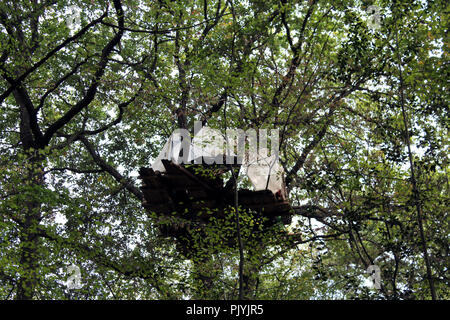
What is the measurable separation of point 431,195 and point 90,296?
23.8 feet

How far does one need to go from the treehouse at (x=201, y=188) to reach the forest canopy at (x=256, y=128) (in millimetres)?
248

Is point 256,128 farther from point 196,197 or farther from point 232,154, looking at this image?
point 196,197

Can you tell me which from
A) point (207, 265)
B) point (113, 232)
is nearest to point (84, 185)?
point (113, 232)

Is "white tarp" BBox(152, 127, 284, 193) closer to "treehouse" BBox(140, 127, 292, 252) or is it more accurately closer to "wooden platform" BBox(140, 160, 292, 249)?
"treehouse" BBox(140, 127, 292, 252)

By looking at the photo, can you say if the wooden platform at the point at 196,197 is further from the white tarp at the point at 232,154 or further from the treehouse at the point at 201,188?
the white tarp at the point at 232,154

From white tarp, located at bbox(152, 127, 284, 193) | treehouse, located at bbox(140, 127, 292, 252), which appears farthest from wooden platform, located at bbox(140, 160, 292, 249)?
white tarp, located at bbox(152, 127, 284, 193)

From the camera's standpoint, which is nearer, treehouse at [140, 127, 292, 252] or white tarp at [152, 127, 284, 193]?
white tarp at [152, 127, 284, 193]

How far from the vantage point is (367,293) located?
652 cm

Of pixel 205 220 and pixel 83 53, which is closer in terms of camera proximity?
pixel 205 220

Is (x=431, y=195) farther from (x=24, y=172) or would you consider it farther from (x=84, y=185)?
(x=84, y=185)

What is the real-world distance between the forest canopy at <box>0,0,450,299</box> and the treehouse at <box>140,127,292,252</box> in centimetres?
25

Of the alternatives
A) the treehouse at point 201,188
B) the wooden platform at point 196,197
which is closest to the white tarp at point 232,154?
the treehouse at point 201,188

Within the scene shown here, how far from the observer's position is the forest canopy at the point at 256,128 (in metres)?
6.90

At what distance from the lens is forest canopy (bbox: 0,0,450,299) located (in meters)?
6.90
